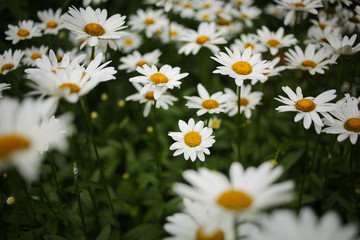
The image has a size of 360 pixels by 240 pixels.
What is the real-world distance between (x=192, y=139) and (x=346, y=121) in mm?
1070

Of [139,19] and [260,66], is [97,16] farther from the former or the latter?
[139,19]

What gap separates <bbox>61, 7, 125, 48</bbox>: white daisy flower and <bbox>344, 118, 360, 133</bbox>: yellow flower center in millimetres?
1707

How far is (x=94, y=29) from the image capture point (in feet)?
6.74

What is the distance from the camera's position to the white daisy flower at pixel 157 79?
2012 mm

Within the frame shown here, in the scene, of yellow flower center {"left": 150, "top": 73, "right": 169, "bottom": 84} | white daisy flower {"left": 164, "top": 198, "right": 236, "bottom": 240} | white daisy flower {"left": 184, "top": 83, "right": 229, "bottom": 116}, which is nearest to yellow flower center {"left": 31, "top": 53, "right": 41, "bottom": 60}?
yellow flower center {"left": 150, "top": 73, "right": 169, "bottom": 84}

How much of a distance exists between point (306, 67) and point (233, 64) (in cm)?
72

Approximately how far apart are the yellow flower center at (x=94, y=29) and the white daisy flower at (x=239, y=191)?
145 cm

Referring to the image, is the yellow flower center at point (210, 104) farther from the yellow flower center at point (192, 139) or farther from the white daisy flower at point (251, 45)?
the white daisy flower at point (251, 45)

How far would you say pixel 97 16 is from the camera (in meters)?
2.17

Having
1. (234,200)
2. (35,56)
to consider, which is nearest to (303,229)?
(234,200)

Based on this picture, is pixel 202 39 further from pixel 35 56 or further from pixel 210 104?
pixel 35 56

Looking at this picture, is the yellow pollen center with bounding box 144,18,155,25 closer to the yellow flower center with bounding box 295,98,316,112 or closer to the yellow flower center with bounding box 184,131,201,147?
the yellow flower center with bounding box 184,131,201,147

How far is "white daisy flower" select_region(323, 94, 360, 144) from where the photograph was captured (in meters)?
1.80

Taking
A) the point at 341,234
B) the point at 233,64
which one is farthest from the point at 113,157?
the point at 341,234
